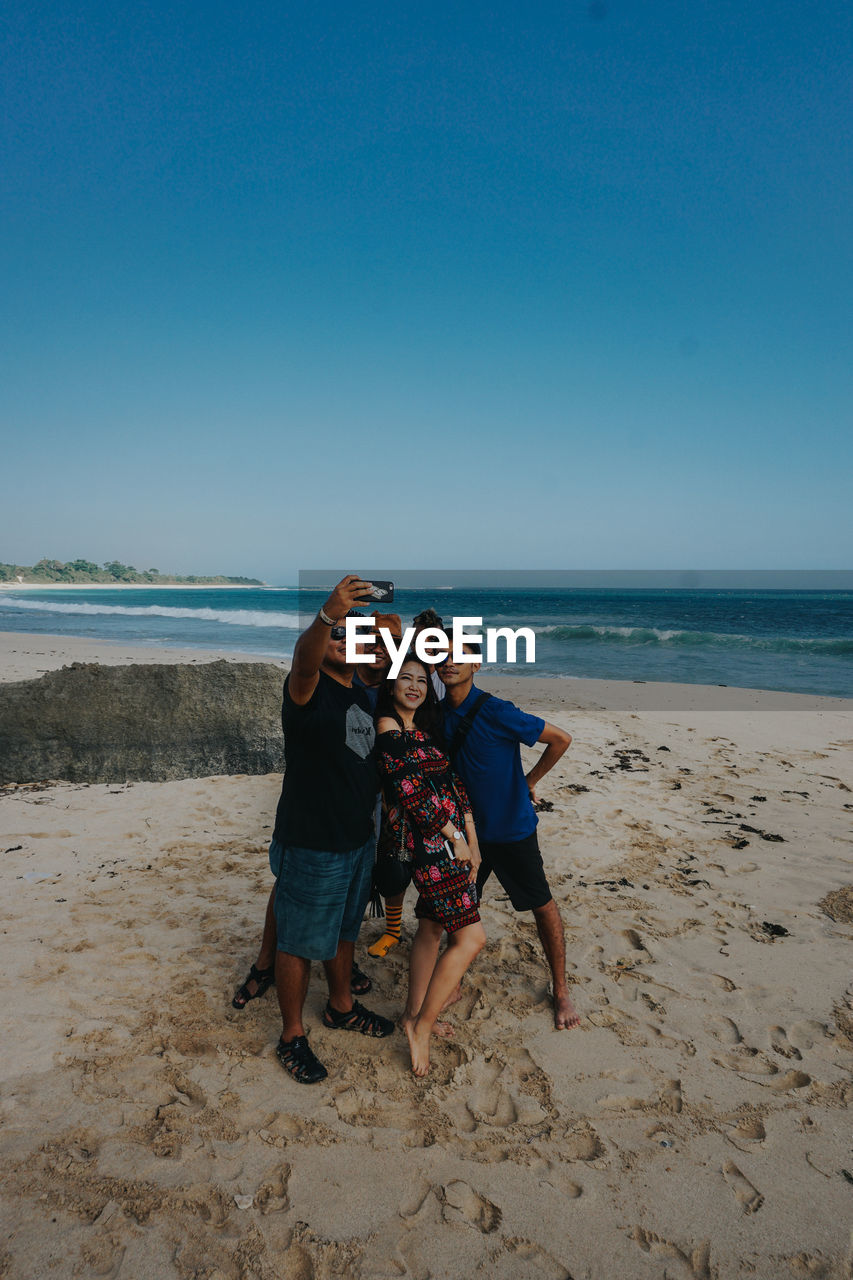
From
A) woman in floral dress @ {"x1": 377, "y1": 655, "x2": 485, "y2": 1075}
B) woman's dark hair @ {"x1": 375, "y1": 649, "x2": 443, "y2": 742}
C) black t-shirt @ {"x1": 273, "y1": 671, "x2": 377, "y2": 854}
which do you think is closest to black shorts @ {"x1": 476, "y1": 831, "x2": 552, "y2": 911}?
woman in floral dress @ {"x1": 377, "y1": 655, "x2": 485, "y2": 1075}

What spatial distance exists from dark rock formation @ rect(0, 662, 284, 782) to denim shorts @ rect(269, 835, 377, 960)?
414cm

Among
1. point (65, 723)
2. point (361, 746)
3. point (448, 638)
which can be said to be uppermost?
point (448, 638)

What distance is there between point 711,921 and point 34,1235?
362 cm

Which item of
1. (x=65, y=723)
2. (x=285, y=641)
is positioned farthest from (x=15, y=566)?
(x=65, y=723)

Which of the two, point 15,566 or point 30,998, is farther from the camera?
point 15,566

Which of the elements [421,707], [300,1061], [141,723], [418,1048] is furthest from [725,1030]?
[141,723]

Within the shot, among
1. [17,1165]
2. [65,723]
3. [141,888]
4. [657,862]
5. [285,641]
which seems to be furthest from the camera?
[285,641]

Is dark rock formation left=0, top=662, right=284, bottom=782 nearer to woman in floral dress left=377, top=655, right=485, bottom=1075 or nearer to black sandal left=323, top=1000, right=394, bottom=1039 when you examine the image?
black sandal left=323, top=1000, right=394, bottom=1039

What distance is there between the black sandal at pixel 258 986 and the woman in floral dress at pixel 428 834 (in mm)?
833

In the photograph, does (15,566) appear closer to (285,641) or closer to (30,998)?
(285,641)

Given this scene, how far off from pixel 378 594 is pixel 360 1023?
204 centimetres

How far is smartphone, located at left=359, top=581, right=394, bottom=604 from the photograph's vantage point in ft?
8.11

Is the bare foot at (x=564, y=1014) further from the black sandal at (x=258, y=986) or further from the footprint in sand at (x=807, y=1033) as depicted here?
the black sandal at (x=258, y=986)

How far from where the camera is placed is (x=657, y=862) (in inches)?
196
